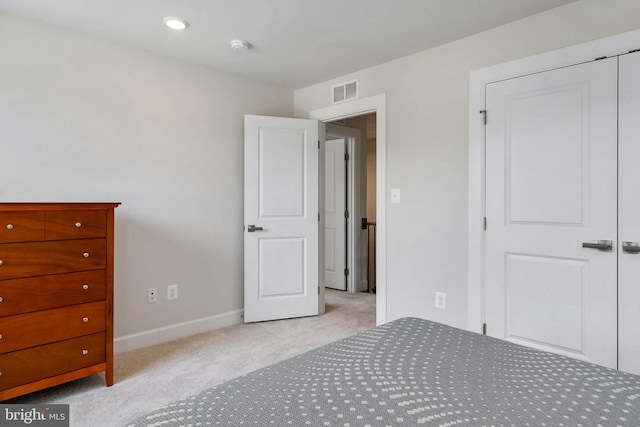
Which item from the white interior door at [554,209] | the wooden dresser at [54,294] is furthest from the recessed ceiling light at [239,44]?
the white interior door at [554,209]

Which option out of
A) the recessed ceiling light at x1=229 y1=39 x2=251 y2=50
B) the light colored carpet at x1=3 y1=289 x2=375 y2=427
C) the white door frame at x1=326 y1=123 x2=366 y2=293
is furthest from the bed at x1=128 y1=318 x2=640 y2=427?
the white door frame at x1=326 y1=123 x2=366 y2=293

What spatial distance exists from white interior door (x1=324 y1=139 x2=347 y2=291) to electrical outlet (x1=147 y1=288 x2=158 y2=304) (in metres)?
2.49

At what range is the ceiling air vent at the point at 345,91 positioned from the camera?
3.63 m

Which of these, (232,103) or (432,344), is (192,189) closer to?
(232,103)

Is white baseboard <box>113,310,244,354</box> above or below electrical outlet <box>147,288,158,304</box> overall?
below

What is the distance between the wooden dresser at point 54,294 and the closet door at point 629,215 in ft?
9.99

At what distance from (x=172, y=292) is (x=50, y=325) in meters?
1.18

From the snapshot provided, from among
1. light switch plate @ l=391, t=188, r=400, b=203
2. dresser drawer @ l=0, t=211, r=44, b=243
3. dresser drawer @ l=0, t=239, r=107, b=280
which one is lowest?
dresser drawer @ l=0, t=239, r=107, b=280

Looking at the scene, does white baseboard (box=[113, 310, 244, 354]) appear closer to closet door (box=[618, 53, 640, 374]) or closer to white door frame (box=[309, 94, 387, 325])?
white door frame (box=[309, 94, 387, 325])

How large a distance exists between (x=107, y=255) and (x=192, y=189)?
1.15m

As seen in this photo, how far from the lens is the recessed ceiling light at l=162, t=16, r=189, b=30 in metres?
2.57

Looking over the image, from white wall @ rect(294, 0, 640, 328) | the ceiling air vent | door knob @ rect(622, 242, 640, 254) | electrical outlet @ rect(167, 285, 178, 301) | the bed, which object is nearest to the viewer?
the bed

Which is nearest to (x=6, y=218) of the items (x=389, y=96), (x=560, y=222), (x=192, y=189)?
(x=192, y=189)

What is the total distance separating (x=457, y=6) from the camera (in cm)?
241
